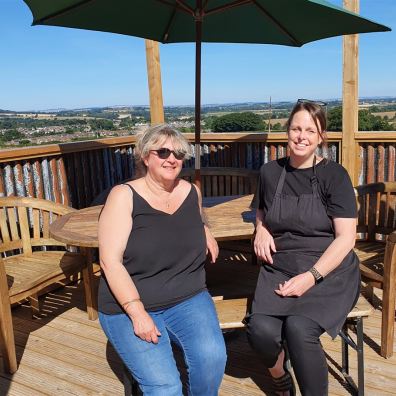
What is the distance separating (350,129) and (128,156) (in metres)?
2.29

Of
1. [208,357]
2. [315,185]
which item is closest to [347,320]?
[315,185]

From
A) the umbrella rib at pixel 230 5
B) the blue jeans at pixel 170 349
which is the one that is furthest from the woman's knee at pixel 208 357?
the umbrella rib at pixel 230 5

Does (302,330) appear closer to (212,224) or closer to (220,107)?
(212,224)

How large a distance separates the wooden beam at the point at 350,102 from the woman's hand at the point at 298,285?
242cm

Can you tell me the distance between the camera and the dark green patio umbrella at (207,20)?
2430 mm

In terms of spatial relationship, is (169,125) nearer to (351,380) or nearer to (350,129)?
(351,380)

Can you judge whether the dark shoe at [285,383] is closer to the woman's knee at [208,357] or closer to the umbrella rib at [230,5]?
the woman's knee at [208,357]

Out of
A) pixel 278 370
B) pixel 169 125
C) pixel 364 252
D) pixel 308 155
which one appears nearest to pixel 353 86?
pixel 364 252

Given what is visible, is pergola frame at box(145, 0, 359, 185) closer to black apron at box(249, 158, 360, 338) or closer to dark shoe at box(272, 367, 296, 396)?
black apron at box(249, 158, 360, 338)

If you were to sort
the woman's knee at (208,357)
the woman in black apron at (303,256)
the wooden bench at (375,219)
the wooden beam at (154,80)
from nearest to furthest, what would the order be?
the woman's knee at (208,357), the woman in black apron at (303,256), the wooden bench at (375,219), the wooden beam at (154,80)

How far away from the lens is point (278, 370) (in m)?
2.01

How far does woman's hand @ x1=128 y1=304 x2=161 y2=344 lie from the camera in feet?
5.57

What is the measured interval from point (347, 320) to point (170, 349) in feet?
3.17

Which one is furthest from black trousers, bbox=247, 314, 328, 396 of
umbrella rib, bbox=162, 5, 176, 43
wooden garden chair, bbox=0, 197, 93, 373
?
umbrella rib, bbox=162, 5, 176, 43
